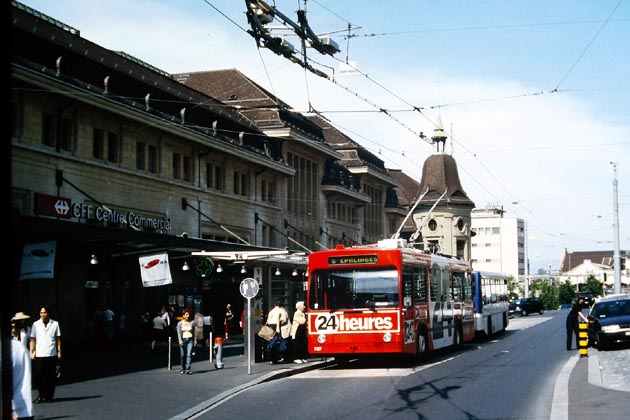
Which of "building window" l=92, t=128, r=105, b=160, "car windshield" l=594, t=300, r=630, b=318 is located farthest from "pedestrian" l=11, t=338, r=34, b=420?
"building window" l=92, t=128, r=105, b=160

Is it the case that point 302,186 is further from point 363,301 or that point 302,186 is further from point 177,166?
point 363,301

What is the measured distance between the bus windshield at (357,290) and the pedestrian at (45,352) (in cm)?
841

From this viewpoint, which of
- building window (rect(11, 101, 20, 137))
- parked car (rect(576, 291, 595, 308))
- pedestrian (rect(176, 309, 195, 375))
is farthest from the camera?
parked car (rect(576, 291, 595, 308))

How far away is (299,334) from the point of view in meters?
27.8

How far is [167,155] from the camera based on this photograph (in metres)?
41.9

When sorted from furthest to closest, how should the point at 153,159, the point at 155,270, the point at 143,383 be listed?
the point at 153,159 → the point at 155,270 → the point at 143,383

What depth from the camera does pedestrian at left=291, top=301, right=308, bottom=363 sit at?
27531mm

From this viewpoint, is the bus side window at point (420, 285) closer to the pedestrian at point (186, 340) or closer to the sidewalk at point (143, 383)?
the sidewalk at point (143, 383)

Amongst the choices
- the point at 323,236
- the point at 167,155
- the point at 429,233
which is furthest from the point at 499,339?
the point at 429,233

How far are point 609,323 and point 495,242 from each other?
5911 inches

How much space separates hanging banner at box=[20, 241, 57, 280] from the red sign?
6988 mm

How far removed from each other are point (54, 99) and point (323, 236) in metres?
31.1

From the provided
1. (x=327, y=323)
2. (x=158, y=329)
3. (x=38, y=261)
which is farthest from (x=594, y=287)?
(x=38, y=261)

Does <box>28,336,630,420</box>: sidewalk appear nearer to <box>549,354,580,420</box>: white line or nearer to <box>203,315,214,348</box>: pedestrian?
<box>549,354,580,420</box>: white line
